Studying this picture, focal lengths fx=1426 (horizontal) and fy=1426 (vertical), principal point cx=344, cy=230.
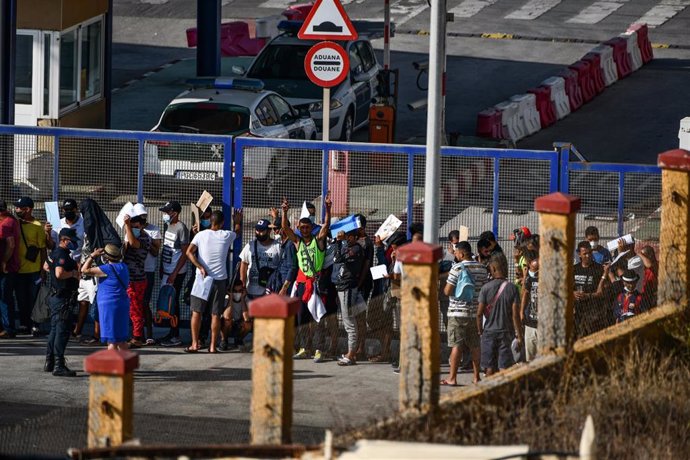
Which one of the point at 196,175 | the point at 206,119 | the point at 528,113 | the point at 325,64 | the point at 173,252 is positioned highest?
the point at 325,64

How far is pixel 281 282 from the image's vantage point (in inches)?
655

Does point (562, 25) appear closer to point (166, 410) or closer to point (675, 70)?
point (675, 70)

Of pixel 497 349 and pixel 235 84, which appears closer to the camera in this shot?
pixel 497 349

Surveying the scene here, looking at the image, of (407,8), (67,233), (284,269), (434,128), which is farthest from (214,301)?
(407,8)

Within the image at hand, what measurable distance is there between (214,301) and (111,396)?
21.4 feet

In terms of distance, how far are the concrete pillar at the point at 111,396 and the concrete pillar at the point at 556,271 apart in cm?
372

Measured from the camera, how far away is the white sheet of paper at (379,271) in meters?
16.1

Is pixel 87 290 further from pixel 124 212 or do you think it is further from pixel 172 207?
pixel 172 207

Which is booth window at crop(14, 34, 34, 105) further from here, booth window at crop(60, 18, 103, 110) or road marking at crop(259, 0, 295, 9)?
road marking at crop(259, 0, 295, 9)

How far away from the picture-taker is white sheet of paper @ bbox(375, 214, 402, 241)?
54.4ft

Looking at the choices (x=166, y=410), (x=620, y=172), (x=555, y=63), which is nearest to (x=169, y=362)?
(x=166, y=410)

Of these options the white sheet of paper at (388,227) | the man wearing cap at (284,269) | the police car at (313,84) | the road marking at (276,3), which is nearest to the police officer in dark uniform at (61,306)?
the man wearing cap at (284,269)

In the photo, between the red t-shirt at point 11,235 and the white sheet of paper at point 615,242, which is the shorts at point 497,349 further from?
the red t-shirt at point 11,235

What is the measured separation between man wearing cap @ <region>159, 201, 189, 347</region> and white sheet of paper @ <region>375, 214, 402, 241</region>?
2352mm
